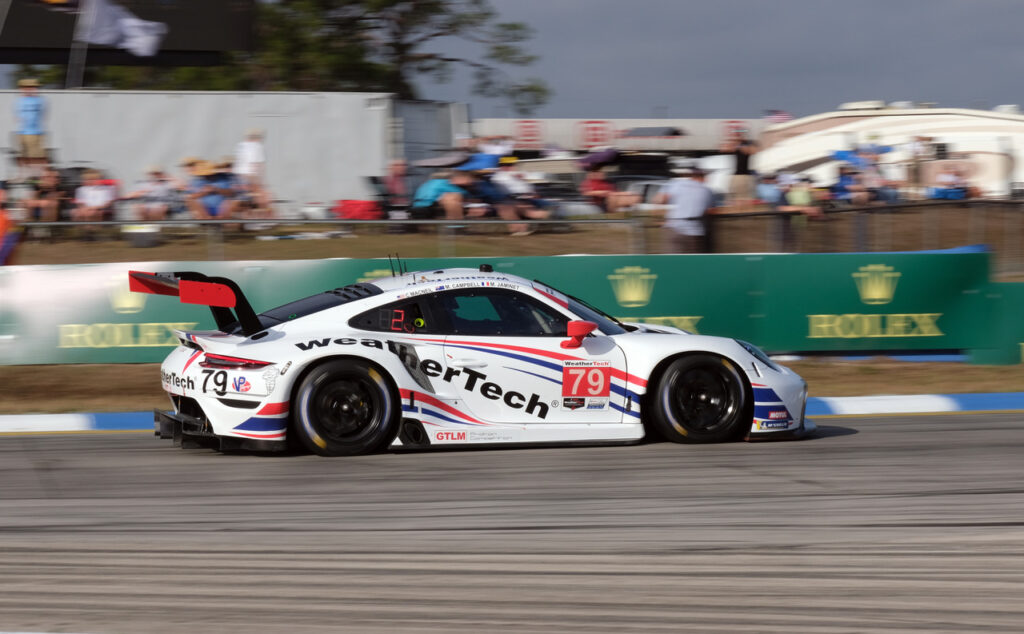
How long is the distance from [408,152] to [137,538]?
13716 millimetres

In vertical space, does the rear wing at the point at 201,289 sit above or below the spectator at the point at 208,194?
below

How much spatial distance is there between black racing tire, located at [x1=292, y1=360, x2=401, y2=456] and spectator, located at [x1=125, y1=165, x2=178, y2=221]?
927 cm

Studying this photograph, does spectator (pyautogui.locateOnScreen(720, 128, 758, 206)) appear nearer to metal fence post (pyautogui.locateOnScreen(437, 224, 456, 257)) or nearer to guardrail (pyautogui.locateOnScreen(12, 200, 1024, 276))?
guardrail (pyautogui.locateOnScreen(12, 200, 1024, 276))

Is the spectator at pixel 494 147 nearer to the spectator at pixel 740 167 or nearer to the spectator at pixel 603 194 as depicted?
the spectator at pixel 603 194

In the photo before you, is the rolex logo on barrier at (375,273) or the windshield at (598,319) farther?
the rolex logo on barrier at (375,273)

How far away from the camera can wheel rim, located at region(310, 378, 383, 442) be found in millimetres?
7121

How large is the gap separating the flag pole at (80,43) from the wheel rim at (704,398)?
16.1 metres

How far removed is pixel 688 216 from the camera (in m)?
12.6

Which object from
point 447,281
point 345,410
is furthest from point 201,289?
point 447,281

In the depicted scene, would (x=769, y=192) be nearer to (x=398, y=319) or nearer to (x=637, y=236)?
(x=637, y=236)

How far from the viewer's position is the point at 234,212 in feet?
53.7

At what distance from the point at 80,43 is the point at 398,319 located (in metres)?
15.7

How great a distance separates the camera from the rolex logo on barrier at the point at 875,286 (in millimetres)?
11797

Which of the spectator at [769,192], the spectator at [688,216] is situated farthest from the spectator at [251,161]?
the spectator at [769,192]
